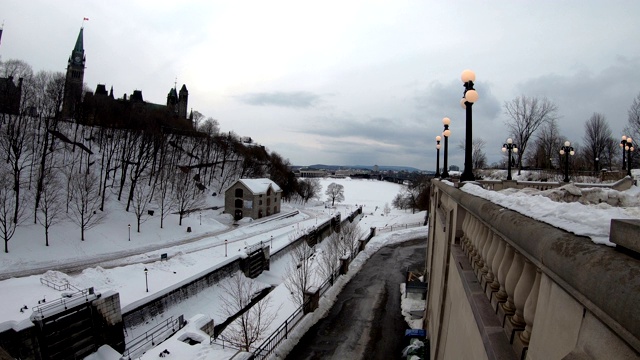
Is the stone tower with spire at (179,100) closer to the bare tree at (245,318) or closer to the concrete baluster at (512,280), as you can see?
the bare tree at (245,318)

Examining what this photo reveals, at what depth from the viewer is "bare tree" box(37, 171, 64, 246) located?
27.7 meters

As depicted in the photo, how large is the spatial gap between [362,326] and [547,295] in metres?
16.1

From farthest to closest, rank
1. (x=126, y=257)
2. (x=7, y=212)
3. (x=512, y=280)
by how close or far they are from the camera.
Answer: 1. (x=7, y=212)
2. (x=126, y=257)
3. (x=512, y=280)

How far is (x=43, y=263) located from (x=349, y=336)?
23.0 m

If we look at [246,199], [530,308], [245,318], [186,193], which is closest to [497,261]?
[530,308]

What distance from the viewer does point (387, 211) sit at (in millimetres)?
78438

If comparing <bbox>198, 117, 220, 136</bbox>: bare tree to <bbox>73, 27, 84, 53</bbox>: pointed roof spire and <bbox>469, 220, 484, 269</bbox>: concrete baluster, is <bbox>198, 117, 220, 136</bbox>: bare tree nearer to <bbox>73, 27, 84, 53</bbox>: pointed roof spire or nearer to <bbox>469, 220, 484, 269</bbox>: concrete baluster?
<bbox>73, 27, 84, 53</bbox>: pointed roof spire

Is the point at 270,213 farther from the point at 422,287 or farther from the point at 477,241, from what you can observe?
the point at 477,241

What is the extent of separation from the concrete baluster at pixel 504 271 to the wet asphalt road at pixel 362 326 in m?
12.2

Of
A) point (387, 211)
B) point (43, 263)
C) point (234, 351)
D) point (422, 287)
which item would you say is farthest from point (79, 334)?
point (387, 211)

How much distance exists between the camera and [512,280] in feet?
9.41

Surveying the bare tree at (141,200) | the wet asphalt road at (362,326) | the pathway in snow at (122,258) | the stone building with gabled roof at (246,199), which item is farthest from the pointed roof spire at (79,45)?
the wet asphalt road at (362,326)

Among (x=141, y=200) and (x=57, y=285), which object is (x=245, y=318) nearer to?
(x=57, y=285)

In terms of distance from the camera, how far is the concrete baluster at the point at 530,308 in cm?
237
